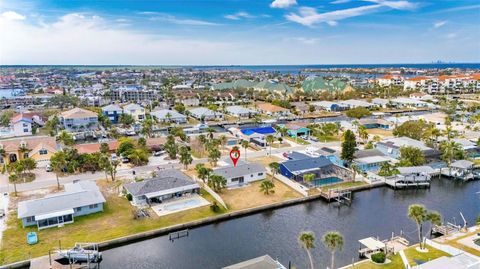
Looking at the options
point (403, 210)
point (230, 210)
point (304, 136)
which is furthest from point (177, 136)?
point (403, 210)

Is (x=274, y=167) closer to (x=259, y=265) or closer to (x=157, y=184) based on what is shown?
(x=157, y=184)

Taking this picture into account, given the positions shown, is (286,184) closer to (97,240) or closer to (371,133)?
(97,240)

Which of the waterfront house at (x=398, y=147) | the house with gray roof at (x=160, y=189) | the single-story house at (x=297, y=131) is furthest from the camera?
the single-story house at (x=297, y=131)

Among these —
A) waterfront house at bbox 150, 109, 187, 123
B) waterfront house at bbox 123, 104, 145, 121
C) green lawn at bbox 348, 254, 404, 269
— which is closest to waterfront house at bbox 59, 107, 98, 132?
waterfront house at bbox 123, 104, 145, 121

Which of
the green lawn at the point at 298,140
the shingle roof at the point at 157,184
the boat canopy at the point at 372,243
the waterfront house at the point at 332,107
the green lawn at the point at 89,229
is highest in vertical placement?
the waterfront house at the point at 332,107

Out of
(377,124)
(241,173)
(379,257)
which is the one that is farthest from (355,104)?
(379,257)

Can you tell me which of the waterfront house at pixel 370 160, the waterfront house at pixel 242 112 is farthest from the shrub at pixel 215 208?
the waterfront house at pixel 242 112

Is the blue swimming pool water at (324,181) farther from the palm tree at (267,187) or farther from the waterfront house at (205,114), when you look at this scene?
the waterfront house at (205,114)
